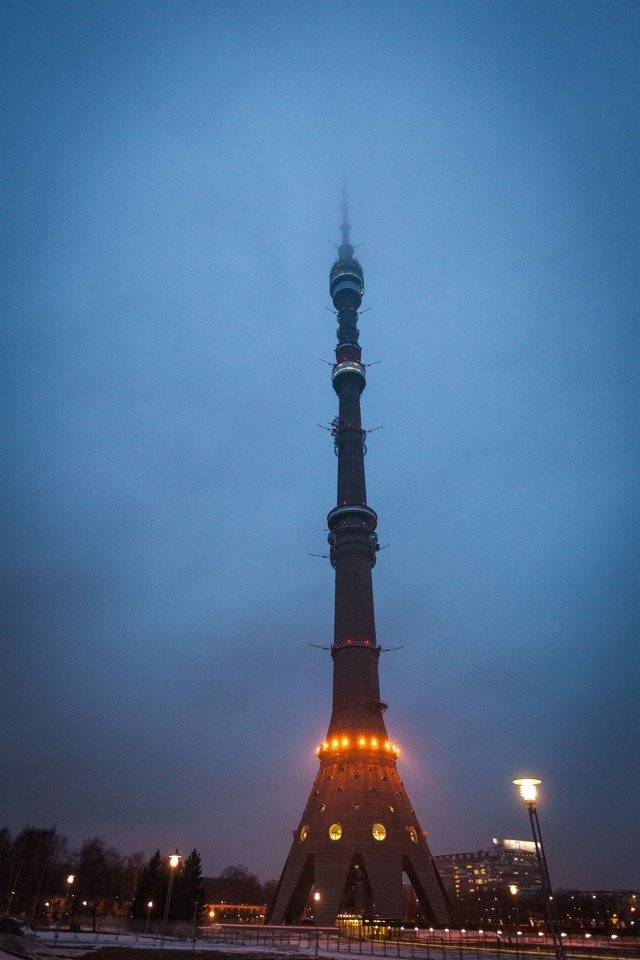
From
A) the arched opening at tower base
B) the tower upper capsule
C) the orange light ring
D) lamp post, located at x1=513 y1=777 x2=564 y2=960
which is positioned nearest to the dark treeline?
the arched opening at tower base

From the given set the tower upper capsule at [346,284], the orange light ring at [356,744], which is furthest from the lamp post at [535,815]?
the tower upper capsule at [346,284]

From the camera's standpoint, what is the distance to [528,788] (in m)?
18.4

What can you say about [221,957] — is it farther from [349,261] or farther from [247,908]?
[247,908]

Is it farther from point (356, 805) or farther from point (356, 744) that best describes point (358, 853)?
point (356, 744)

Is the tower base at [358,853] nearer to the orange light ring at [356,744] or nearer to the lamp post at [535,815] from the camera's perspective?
the orange light ring at [356,744]

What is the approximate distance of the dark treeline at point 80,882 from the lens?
195 feet

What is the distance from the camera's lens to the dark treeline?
59.4 meters

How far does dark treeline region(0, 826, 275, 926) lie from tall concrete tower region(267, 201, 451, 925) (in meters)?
9.77

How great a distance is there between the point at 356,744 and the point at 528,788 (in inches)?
2011

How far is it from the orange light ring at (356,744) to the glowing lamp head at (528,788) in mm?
50742

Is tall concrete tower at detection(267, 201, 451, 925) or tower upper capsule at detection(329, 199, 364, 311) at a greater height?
tower upper capsule at detection(329, 199, 364, 311)

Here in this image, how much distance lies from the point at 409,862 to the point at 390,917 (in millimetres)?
5600

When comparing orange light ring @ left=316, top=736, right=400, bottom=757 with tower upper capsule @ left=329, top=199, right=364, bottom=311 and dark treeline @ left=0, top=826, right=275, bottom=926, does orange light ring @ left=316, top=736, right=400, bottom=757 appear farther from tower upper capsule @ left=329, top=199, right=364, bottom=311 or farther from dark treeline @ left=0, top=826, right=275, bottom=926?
tower upper capsule @ left=329, top=199, right=364, bottom=311

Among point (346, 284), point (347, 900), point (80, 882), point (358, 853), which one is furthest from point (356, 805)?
point (346, 284)
